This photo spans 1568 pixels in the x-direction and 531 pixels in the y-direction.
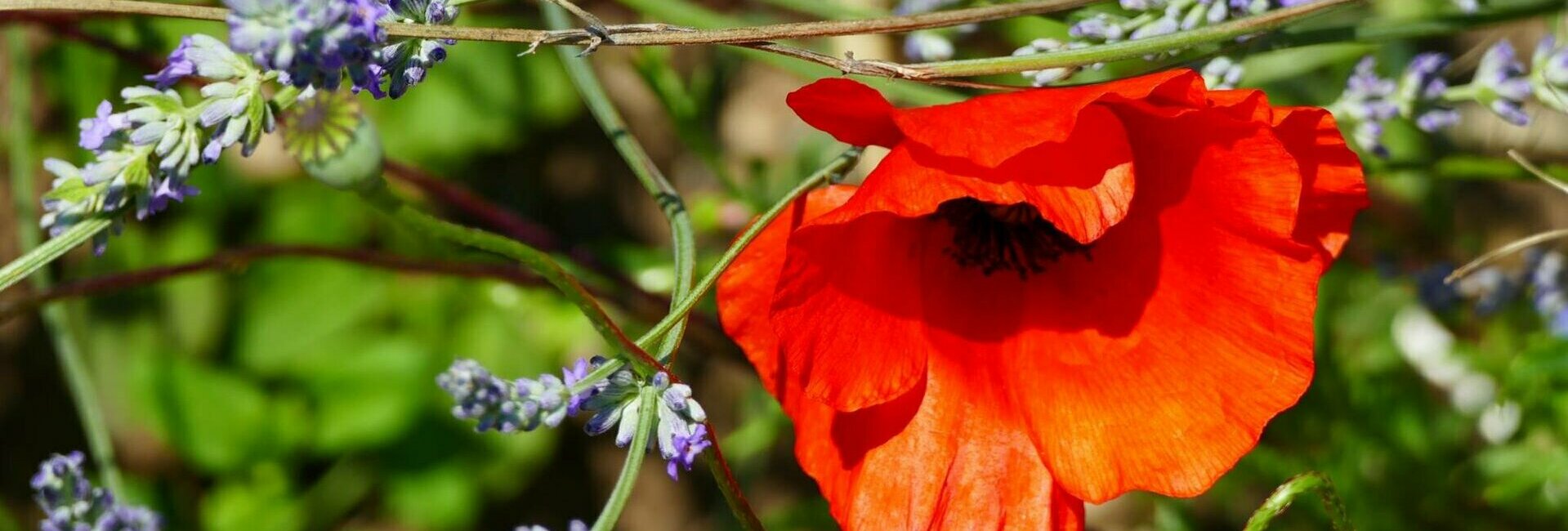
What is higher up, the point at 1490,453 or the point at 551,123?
the point at 551,123

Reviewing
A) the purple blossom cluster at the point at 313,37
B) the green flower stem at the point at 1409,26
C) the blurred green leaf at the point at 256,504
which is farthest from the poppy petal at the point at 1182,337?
the blurred green leaf at the point at 256,504

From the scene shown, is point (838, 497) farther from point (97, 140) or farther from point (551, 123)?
point (551, 123)

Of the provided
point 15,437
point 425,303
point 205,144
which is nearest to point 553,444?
point 425,303

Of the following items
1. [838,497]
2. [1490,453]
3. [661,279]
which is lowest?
[1490,453]

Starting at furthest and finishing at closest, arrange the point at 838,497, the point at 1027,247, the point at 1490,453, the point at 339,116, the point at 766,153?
1. the point at 766,153
2. the point at 1490,453
3. the point at 1027,247
4. the point at 838,497
5. the point at 339,116

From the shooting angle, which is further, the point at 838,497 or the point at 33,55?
the point at 33,55

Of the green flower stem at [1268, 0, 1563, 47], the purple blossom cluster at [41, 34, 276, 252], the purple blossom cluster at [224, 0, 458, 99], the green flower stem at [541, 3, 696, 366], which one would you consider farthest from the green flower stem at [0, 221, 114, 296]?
the green flower stem at [1268, 0, 1563, 47]

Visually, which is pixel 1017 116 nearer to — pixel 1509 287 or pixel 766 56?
pixel 766 56
